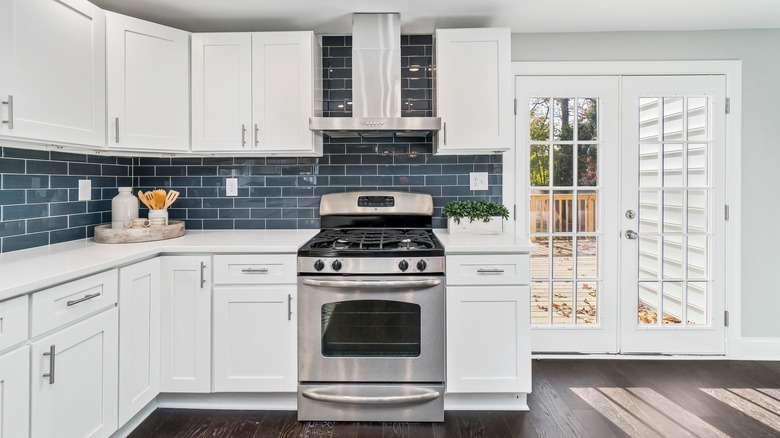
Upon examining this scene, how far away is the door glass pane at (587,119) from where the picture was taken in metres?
2.88

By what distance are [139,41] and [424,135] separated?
1742mm

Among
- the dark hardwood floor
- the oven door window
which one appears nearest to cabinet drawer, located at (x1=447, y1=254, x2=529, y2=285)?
the oven door window

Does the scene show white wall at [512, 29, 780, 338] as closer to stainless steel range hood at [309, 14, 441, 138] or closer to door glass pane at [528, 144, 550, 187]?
door glass pane at [528, 144, 550, 187]

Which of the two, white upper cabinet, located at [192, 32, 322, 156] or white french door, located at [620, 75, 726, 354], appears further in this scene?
white french door, located at [620, 75, 726, 354]

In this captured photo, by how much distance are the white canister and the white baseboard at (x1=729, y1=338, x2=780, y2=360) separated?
4008 millimetres

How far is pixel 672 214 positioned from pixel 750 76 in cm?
108

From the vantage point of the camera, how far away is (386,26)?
249 centimetres

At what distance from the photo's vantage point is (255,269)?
2166 mm

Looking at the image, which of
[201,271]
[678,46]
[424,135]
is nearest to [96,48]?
[201,271]

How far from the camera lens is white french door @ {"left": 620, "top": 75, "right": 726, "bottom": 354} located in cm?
287

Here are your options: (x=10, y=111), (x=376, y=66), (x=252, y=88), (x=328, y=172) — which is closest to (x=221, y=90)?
(x=252, y=88)

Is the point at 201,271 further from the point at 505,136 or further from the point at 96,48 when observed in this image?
the point at 505,136

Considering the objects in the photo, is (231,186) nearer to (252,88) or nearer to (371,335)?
(252,88)

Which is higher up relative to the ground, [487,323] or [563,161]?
[563,161]
